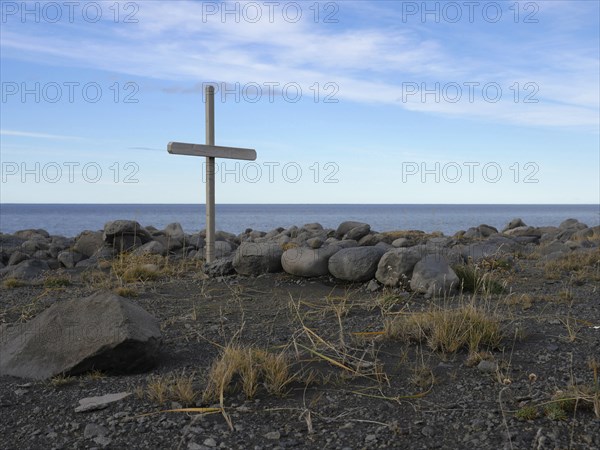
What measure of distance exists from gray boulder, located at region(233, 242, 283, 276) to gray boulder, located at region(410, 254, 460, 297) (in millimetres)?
2144

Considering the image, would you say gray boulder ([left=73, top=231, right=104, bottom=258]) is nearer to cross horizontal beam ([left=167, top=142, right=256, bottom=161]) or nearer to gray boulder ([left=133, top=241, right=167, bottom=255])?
gray boulder ([left=133, top=241, right=167, bottom=255])

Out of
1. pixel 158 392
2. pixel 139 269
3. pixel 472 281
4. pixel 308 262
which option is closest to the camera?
pixel 158 392

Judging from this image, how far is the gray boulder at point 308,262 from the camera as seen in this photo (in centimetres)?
898

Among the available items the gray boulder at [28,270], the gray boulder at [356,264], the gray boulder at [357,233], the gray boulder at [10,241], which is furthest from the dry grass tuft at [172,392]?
the gray boulder at [10,241]

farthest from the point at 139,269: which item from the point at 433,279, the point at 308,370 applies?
the point at 308,370

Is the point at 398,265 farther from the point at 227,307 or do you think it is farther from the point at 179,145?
the point at 179,145

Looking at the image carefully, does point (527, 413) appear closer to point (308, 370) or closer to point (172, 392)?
point (308, 370)

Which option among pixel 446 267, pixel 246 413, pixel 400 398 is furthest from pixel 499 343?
pixel 446 267

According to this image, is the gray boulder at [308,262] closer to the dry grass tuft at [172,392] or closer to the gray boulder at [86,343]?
the gray boulder at [86,343]

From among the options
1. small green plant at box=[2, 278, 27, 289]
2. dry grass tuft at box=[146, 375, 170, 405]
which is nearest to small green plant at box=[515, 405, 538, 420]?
dry grass tuft at box=[146, 375, 170, 405]

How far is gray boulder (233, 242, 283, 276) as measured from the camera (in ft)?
30.7

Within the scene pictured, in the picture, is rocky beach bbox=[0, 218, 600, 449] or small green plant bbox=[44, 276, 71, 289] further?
small green plant bbox=[44, 276, 71, 289]

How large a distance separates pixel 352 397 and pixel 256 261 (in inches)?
201

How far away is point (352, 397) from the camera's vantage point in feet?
14.4
